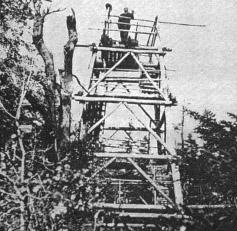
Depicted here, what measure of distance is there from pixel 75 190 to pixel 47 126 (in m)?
2.74

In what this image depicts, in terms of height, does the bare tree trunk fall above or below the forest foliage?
above

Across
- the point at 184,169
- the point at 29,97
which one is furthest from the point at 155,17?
the point at 184,169

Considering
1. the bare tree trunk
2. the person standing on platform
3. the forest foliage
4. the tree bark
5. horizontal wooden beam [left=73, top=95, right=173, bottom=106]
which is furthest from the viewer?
the person standing on platform

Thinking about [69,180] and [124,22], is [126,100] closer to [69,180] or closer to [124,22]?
[124,22]

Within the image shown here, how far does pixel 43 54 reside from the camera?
19.6 ft

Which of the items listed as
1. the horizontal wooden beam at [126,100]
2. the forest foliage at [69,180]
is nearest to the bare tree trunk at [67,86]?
the forest foliage at [69,180]

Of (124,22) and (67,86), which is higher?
(124,22)

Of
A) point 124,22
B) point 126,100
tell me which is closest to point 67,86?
point 126,100

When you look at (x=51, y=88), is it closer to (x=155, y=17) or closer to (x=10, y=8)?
(x=10, y=8)

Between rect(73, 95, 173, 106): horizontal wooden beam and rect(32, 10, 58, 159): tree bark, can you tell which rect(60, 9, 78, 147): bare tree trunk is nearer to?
rect(32, 10, 58, 159): tree bark

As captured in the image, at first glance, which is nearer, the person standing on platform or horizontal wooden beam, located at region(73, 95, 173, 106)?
horizontal wooden beam, located at region(73, 95, 173, 106)

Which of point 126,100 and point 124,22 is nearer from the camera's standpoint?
point 126,100

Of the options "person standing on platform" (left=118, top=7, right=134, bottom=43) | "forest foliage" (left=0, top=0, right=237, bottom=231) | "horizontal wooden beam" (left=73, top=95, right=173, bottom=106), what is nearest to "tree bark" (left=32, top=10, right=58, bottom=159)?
"forest foliage" (left=0, top=0, right=237, bottom=231)

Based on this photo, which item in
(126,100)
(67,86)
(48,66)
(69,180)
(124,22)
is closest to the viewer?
(69,180)
